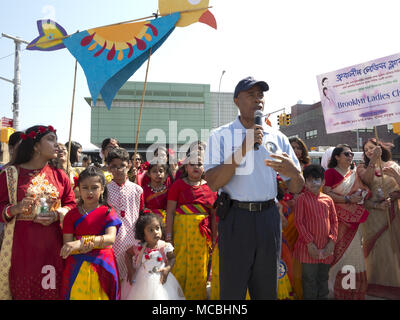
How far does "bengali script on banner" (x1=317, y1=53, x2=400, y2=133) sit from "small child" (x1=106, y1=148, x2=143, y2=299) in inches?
111

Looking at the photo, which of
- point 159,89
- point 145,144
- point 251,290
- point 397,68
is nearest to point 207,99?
point 159,89

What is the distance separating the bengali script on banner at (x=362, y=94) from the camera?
409cm

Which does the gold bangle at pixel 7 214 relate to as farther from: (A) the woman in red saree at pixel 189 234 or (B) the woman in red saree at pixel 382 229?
(B) the woman in red saree at pixel 382 229

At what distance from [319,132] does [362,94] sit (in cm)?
Answer: 3777

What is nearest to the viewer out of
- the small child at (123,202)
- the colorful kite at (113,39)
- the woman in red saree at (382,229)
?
the small child at (123,202)

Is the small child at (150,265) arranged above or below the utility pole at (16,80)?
below

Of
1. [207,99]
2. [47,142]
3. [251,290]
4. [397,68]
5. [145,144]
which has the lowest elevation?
[251,290]

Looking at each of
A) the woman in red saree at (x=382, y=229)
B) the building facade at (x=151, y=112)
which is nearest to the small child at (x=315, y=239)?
the woman in red saree at (x=382, y=229)

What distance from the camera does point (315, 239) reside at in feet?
12.2

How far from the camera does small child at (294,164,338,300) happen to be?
3.68 meters

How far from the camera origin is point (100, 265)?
269 centimetres

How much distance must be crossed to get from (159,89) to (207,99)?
546 cm

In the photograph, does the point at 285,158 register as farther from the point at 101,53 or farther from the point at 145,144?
the point at 145,144

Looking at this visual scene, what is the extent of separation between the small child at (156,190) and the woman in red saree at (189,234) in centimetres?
26
